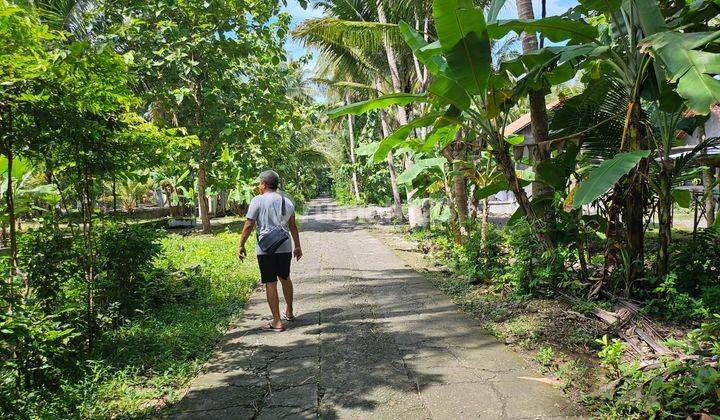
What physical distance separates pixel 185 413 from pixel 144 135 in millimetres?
Result: 2808

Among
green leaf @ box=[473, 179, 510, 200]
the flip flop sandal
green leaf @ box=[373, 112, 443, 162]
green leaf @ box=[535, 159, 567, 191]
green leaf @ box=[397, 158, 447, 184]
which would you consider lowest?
the flip flop sandal

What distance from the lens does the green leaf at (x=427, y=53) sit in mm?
4277

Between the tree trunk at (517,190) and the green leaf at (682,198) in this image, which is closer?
the tree trunk at (517,190)

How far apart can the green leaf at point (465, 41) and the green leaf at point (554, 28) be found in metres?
0.26

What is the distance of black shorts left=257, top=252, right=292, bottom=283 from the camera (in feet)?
15.8

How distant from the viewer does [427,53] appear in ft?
14.2

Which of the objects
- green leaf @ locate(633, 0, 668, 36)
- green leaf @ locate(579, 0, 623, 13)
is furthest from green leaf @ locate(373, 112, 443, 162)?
green leaf @ locate(633, 0, 668, 36)

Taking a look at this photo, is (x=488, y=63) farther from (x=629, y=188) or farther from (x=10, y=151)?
(x=10, y=151)

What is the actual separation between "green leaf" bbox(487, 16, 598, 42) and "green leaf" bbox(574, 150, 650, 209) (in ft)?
4.14

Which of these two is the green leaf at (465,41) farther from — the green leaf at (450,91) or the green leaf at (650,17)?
the green leaf at (650,17)

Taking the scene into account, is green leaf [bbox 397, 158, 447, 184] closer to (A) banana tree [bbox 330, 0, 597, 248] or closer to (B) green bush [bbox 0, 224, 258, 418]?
(A) banana tree [bbox 330, 0, 597, 248]

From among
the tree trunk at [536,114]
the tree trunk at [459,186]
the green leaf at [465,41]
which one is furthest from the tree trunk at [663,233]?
the tree trunk at [459,186]

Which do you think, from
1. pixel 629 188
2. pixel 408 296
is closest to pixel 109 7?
pixel 408 296

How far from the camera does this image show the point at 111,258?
4.78 metres
